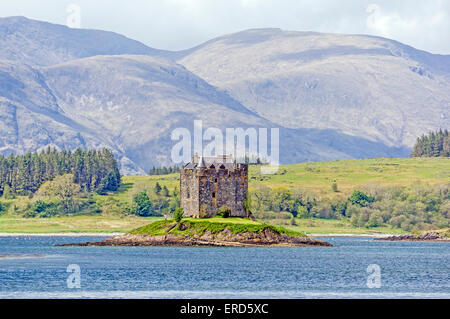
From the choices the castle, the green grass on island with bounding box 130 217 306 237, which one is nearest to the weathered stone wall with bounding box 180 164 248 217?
the castle

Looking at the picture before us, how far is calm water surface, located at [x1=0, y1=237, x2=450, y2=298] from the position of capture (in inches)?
3447

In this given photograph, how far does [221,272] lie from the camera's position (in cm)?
11044

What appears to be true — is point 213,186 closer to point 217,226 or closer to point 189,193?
point 189,193

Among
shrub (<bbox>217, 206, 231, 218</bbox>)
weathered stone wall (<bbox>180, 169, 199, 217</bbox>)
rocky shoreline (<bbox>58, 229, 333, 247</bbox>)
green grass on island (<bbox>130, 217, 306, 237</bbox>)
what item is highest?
weathered stone wall (<bbox>180, 169, 199, 217</bbox>)

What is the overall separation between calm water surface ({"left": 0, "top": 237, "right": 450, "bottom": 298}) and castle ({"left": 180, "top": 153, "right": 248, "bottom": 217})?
385 inches

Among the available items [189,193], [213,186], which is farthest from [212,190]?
[189,193]

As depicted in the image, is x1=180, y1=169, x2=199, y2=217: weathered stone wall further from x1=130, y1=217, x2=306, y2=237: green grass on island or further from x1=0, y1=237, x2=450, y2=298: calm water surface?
x1=0, y1=237, x2=450, y2=298: calm water surface

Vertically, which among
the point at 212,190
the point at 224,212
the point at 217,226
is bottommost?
Answer: the point at 217,226

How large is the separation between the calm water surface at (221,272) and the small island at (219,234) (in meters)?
2.55

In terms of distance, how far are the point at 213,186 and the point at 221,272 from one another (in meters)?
54.0
